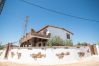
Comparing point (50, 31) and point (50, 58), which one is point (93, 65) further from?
point (50, 31)

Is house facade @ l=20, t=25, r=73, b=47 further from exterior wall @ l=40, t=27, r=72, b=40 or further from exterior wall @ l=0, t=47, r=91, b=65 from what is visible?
exterior wall @ l=0, t=47, r=91, b=65

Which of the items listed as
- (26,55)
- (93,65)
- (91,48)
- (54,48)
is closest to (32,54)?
(26,55)

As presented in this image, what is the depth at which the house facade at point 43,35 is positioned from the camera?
91.3ft

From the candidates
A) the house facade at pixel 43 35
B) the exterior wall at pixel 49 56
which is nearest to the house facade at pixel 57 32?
the house facade at pixel 43 35

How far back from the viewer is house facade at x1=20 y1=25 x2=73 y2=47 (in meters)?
27.8

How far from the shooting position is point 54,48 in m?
17.5

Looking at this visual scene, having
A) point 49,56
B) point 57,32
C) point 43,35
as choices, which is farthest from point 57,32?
point 49,56

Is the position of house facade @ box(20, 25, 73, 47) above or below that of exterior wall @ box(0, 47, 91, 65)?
above

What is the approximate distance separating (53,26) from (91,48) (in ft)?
49.8

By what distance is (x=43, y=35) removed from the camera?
1125 inches

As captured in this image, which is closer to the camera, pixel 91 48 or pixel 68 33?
pixel 91 48

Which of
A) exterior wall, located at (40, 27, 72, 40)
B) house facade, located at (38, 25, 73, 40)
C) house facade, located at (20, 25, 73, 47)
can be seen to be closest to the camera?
house facade, located at (20, 25, 73, 47)

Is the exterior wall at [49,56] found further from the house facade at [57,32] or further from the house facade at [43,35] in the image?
the house facade at [57,32]

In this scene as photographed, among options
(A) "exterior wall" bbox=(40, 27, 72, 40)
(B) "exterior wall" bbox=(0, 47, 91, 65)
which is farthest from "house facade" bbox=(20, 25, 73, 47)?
(B) "exterior wall" bbox=(0, 47, 91, 65)
